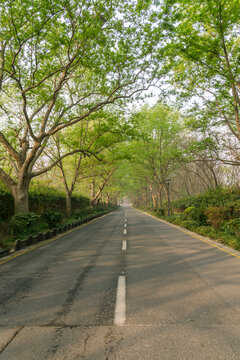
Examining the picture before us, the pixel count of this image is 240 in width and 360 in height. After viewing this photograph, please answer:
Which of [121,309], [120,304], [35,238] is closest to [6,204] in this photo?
[35,238]

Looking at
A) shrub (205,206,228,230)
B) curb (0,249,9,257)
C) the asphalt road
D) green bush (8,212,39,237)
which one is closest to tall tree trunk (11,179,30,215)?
green bush (8,212,39,237)

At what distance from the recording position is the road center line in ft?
10.1

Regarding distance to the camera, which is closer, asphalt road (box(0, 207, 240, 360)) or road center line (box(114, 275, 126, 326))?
asphalt road (box(0, 207, 240, 360))

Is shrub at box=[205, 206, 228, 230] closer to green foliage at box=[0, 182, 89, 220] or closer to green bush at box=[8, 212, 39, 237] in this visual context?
green bush at box=[8, 212, 39, 237]

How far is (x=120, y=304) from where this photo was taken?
11.8ft

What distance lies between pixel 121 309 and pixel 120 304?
180 millimetres

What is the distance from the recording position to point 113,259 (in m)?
6.60

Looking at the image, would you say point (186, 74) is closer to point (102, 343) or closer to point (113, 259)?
point (113, 259)

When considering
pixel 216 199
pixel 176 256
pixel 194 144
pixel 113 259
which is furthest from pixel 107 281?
pixel 216 199

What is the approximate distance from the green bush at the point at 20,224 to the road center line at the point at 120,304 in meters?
7.81

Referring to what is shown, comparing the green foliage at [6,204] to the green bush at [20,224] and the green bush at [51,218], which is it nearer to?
the green bush at [20,224]

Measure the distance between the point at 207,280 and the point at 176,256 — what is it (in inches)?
85.1

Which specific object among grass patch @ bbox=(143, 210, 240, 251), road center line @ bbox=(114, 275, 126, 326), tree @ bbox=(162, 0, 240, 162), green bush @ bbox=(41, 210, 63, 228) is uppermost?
tree @ bbox=(162, 0, 240, 162)

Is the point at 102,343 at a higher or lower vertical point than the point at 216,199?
lower
